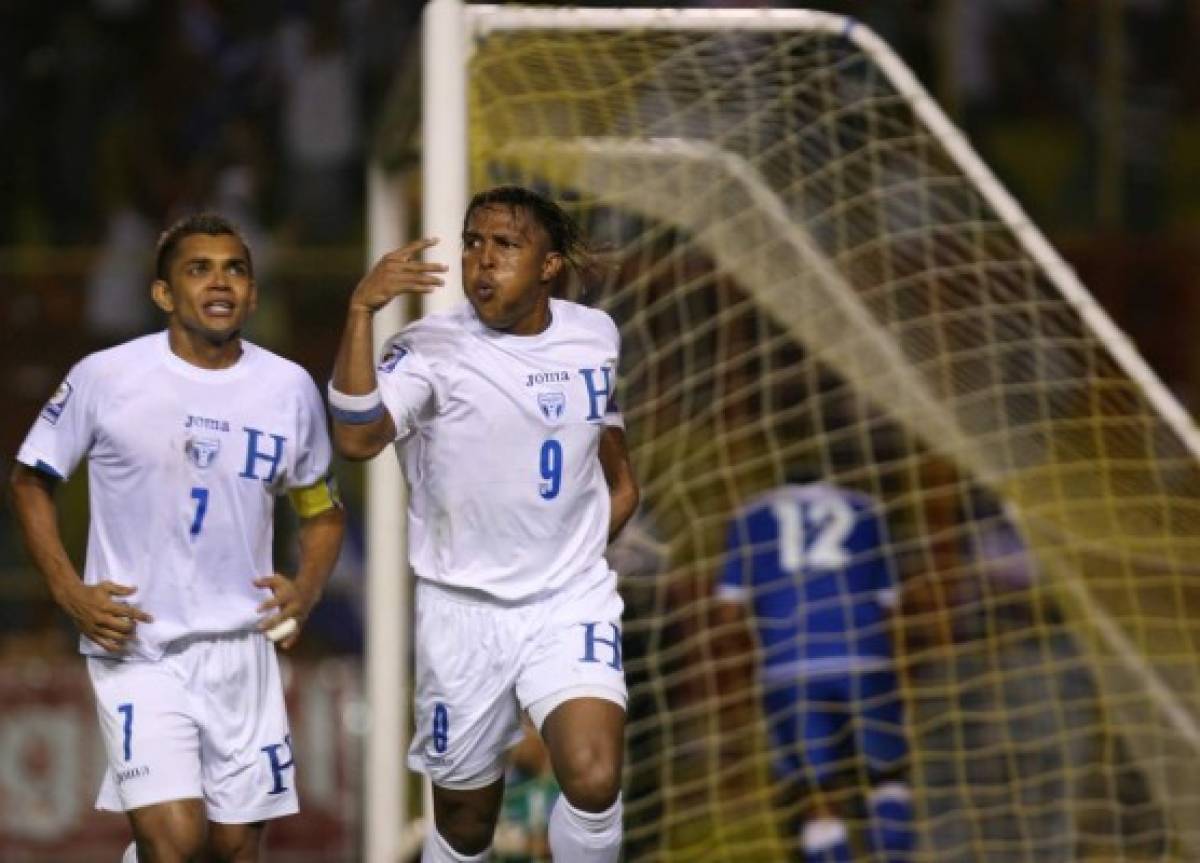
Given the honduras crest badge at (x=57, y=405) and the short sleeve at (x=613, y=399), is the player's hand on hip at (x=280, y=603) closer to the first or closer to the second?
the honduras crest badge at (x=57, y=405)

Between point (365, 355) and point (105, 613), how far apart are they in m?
0.80

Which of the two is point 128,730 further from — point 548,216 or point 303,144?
point 303,144

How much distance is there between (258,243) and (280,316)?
1.08 m

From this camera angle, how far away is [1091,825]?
842 cm

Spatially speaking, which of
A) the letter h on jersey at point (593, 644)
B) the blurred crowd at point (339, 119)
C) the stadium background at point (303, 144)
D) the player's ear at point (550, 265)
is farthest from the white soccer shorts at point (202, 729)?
the blurred crowd at point (339, 119)

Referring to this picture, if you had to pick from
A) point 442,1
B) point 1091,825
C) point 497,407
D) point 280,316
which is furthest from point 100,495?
point 280,316

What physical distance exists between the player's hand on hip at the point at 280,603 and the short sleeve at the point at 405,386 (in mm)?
407

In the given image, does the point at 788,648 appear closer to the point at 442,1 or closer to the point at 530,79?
the point at 530,79

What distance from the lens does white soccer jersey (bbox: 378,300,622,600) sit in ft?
18.3

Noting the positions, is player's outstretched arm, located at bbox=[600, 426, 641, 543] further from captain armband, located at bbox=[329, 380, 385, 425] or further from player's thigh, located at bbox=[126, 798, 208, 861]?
player's thigh, located at bbox=[126, 798, 208, 861]

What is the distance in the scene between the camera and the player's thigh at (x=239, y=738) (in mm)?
5523

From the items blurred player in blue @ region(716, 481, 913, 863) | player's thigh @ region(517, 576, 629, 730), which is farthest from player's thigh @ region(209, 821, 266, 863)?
blurred player in blue @ region(716, 481, 913, 863)

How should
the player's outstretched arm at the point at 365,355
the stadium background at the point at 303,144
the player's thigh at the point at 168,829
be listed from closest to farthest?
1. the player's outstretched arm at the point at 365,355
2. the player's thigh at the point at 168,829
3. the stadium background at the point at 303,144

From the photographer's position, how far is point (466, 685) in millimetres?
5625
